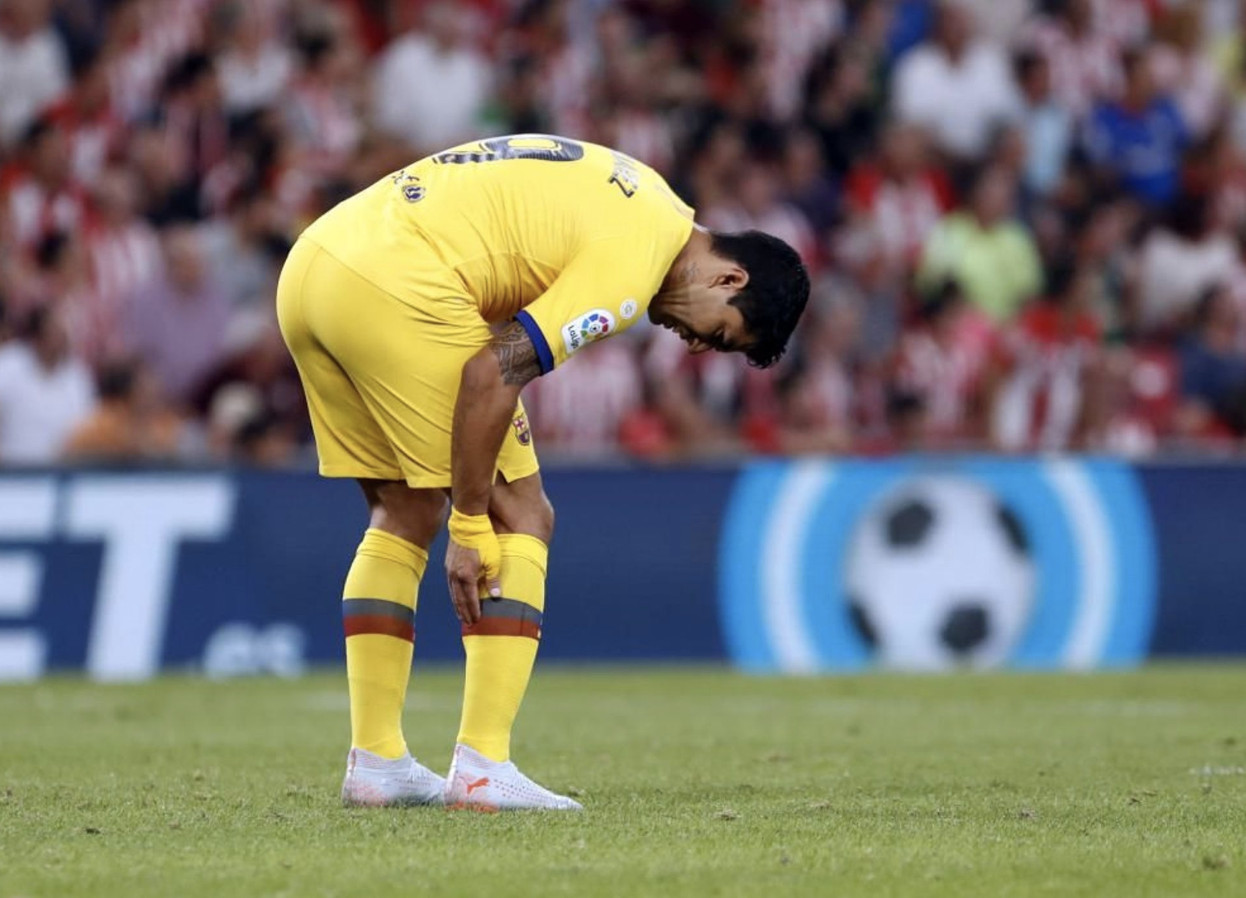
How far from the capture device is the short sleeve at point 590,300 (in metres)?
5.45

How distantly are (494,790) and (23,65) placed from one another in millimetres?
10322

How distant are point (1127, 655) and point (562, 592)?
3.39 meters

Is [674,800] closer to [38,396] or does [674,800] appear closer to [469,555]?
[469,555]

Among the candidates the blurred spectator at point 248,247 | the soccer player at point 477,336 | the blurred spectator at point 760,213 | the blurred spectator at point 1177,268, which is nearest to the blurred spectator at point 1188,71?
the blurred spectator at point 1177,268

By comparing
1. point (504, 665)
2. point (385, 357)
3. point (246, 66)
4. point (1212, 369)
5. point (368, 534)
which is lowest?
point (504, 665)

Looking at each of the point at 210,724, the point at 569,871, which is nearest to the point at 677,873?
the point at 569,871

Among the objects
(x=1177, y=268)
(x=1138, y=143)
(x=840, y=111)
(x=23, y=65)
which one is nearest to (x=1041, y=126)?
(x=1138, y=143)

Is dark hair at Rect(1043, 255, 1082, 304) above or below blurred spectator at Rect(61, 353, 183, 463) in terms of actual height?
above

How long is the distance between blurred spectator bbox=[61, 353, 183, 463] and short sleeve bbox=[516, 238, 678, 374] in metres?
7.26

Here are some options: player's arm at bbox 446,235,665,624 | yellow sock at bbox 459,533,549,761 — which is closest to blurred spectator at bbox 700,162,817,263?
yellow sock at bbox 459,533,549,761

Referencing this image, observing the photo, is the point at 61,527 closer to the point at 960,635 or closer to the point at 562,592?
the point at 562,592

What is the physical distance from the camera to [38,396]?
12789mm

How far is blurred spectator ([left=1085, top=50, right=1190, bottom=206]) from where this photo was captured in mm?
17562

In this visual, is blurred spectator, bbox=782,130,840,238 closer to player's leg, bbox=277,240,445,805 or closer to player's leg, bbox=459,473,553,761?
player's leg, bbox=277,240,445,805
